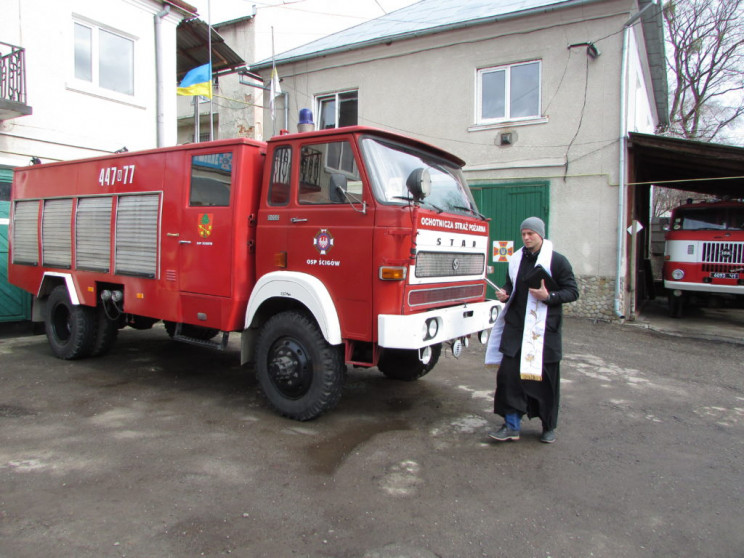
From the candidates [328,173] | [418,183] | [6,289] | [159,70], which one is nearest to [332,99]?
[159,70]

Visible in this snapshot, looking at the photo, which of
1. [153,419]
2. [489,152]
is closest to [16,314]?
[153,419]

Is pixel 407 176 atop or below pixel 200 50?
below

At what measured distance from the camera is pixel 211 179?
4.95 meters

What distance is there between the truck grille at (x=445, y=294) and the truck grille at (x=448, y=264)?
5.4 inches

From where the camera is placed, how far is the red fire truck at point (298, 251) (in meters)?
4.15

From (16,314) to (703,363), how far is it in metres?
10.4

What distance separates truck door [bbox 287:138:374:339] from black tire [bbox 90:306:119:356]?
10.6 ft

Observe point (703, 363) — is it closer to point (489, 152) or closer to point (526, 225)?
point (526, 225)

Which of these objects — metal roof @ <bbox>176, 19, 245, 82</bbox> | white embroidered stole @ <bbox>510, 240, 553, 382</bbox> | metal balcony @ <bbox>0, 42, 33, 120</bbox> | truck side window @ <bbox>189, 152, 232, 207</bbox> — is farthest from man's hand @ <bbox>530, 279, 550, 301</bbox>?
metal roof @ <bbox>176, 19, 245, 82</bbox>

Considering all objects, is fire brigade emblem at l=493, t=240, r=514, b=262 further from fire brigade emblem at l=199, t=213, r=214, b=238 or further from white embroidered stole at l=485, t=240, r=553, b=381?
fire brigade emblem at l=199, t=213, r=214, b=238

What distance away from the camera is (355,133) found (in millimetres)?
4258

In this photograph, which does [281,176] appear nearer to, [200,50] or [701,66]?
[200,50]

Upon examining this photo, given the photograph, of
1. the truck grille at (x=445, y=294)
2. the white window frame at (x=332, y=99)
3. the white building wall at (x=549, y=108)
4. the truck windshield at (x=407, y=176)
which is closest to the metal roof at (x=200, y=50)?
the white window frame at (x=332, y=99)

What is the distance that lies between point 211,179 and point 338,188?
57.8 inches
